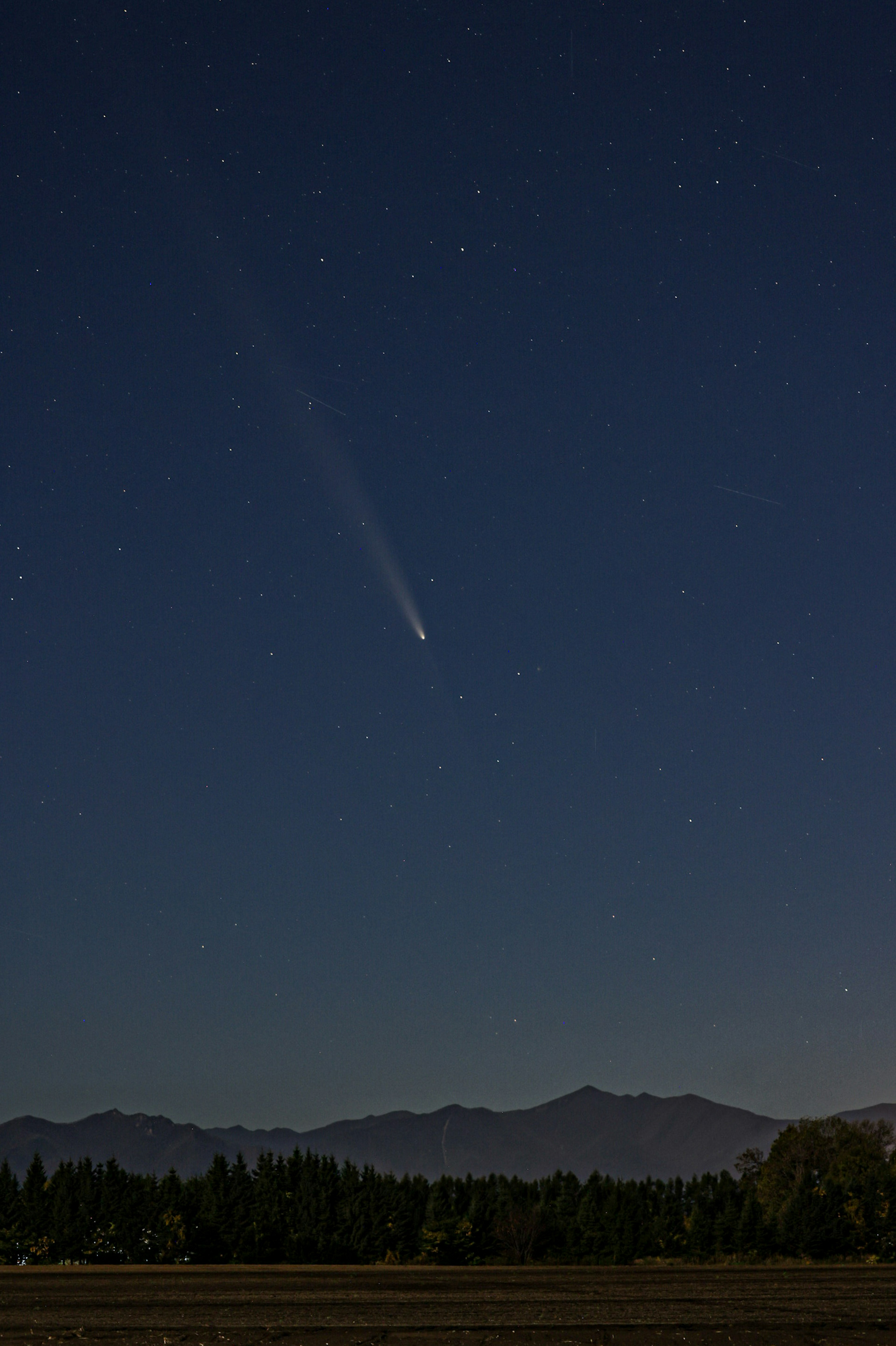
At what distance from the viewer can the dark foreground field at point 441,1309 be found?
25.8 m

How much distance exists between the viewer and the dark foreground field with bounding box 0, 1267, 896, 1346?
25.8 metres

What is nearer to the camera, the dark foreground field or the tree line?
the dark foreground field

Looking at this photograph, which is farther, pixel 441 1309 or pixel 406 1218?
pixel 406 1218

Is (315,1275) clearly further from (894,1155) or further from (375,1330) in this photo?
(894,1155)

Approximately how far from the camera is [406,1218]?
62438 mm

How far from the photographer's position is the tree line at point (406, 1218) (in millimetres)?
58688

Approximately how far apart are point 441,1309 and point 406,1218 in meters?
32.0

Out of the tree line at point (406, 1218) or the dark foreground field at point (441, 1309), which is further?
the tree line at point (406, 1218)

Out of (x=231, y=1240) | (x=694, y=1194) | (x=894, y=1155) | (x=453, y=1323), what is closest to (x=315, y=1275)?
(x=231, y=1240)

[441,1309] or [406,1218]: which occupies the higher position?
[441,1309]

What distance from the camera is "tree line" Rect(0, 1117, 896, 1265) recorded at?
58688 millimetres

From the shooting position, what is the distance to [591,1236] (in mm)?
66688

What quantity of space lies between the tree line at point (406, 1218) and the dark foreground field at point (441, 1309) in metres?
7.69

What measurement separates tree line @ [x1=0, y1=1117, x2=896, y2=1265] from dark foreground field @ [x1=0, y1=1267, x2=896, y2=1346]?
25.2 ft
